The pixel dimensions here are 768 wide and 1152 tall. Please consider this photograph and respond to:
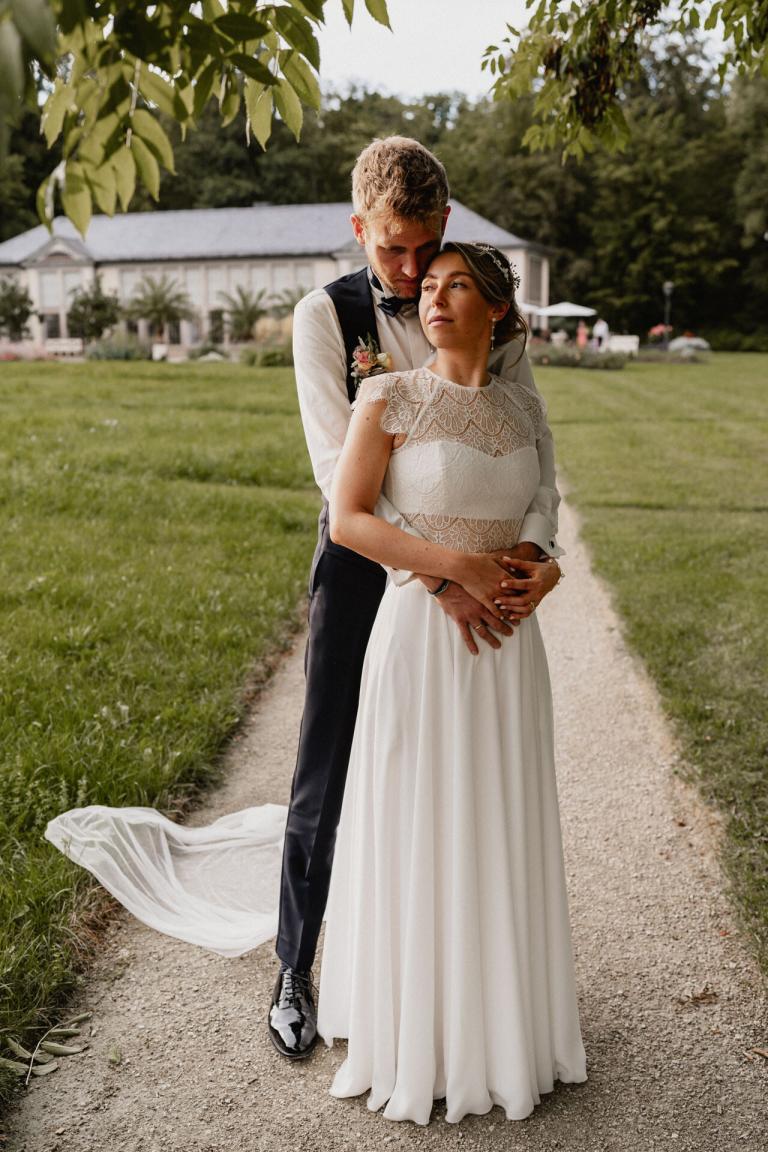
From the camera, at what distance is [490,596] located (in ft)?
9.13

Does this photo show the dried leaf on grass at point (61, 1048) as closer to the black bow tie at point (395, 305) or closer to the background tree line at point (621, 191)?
the black bow tie at point (395, 305)

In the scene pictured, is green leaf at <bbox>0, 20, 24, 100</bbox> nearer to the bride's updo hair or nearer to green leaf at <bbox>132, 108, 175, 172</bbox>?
green leaf at <bbox>132, 108, 175, 172</bbox>

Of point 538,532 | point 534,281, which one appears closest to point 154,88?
point 538,532

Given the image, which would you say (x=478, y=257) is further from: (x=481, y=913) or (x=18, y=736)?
(x=18, y=736)

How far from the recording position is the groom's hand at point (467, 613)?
2.78 meters

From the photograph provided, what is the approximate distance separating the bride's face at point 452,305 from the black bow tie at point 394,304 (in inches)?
9.9

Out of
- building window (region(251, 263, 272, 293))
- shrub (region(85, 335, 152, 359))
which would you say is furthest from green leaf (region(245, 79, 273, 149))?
building window (region(251, 263, 272, 293))

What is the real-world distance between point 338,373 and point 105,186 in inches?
49.8

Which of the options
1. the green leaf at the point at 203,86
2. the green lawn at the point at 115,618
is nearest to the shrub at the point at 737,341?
the green lawn at the point at 115,618

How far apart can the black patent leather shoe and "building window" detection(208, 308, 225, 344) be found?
4357 centimetres

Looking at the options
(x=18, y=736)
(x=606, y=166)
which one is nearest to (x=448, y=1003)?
(x=18, y=736)

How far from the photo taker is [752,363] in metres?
40.6

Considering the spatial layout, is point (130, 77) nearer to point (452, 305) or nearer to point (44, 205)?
point (44, 205)

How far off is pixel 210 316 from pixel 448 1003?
49837mm
